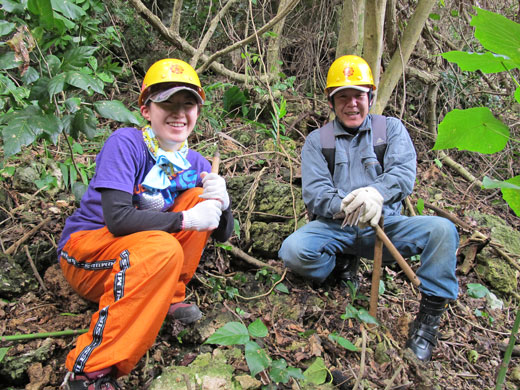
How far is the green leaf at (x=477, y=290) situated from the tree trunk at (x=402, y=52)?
69.3 inches

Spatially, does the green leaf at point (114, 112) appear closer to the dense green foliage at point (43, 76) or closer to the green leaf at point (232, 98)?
the dense green foliage at point (43, 76)

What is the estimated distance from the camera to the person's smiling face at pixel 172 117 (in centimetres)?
190

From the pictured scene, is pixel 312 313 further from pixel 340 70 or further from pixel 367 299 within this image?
pixel 340 70

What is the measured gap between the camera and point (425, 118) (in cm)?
542

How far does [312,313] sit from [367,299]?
0.46 meters

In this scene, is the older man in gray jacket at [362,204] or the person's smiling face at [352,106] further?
the person's smiling face at [352,106]

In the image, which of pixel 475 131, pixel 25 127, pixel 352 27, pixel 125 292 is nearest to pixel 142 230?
pixel 125 292

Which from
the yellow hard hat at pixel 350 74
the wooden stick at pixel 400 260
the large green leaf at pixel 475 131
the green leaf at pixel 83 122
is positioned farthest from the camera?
the yellow hard hat at pixel 350 74

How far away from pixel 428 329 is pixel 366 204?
0.84 m

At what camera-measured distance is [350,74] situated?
8.51 feet

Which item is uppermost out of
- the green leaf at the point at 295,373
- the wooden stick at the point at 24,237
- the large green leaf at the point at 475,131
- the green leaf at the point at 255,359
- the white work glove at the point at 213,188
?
the large green leaf at the point at 475,131

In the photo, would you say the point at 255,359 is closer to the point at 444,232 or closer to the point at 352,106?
the point at 444,232

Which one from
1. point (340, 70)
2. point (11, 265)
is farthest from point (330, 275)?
point (11, 265)

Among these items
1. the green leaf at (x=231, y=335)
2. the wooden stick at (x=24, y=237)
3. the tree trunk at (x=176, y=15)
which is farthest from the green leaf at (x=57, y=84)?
the tree trunk at (x=176, y=15)
